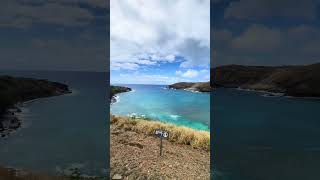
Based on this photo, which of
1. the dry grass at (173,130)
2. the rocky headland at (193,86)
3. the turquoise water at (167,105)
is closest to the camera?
the dry grass at (173,130)

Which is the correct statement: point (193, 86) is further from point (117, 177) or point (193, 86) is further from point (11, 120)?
point (11, 120)

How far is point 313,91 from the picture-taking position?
795cm

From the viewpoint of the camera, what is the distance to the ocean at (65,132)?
23.2ft

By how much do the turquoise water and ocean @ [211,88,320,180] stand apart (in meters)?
2.42

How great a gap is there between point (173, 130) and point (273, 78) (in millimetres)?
3027

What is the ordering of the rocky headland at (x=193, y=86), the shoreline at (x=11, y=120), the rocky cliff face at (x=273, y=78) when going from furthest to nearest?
the rocky headland at (x=193, y=86)
the rocky cliff face at (x=273, y=78)
the shoreline at (x=11, y=120)

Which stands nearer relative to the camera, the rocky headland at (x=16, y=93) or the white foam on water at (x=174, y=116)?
the rocky headland at (x=16, y=93)

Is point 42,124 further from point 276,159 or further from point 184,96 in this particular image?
point 184,96

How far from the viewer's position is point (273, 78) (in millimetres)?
8211

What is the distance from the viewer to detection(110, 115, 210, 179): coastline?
8234mm

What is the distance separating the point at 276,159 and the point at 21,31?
494 centimetres

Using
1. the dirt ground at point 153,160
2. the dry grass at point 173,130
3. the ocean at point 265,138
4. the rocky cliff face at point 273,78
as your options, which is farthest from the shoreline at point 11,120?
the dry grass at point 173,130

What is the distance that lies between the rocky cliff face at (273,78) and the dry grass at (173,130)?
1668mm

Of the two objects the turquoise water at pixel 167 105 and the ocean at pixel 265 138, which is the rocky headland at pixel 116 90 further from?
the ocean at pixel 265 138
